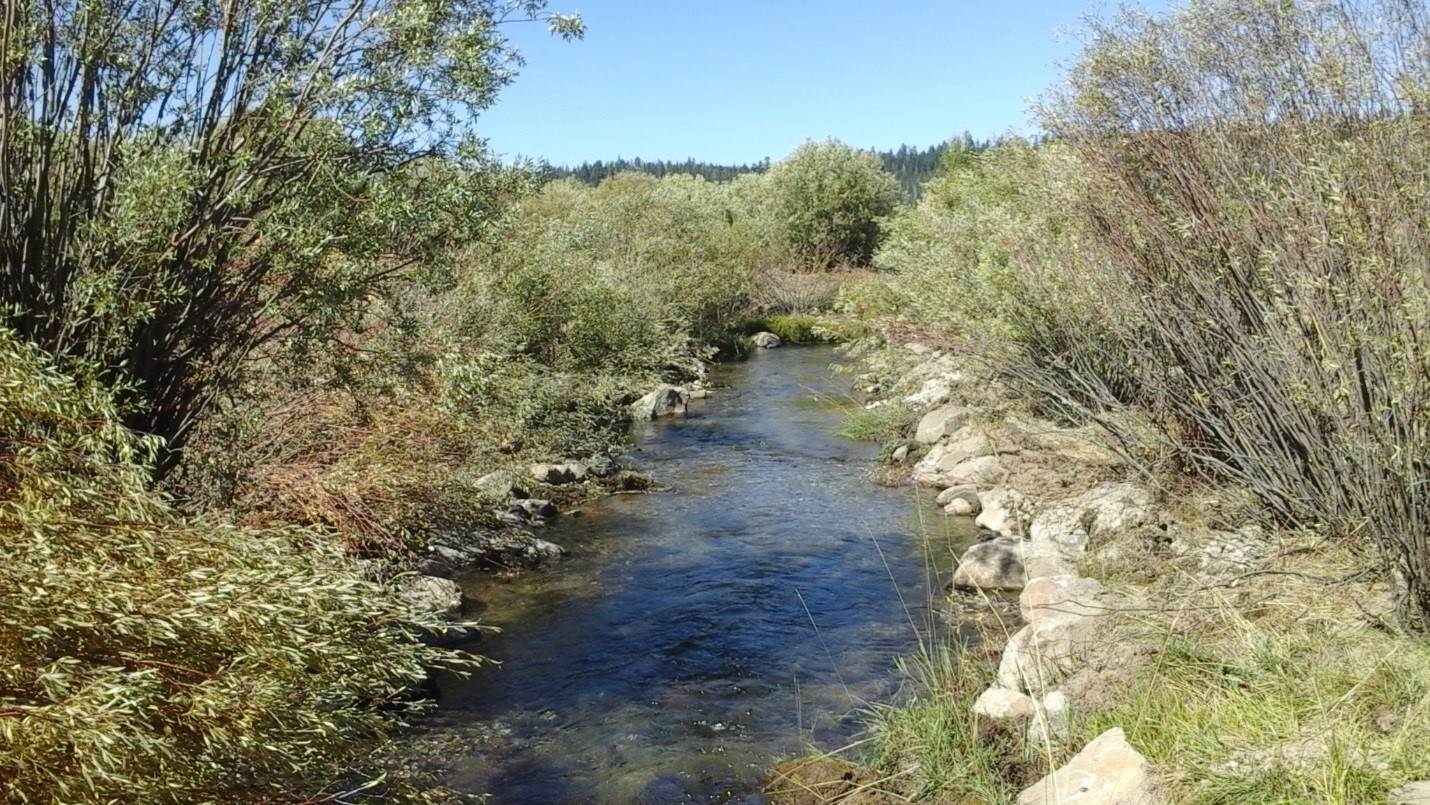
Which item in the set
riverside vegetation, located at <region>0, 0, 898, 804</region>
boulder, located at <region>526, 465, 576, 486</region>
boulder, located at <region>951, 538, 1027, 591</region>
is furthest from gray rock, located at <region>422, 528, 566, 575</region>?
boulder, located at <region>951, 538, 1027, 591</region>

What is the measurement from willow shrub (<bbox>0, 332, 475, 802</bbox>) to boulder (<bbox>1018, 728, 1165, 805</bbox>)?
3572 mm

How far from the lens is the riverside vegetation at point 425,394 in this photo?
4684 millimetres

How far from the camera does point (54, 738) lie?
3.82m

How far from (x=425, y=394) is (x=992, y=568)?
610 cm

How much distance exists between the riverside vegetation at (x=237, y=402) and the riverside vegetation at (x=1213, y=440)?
144 inches

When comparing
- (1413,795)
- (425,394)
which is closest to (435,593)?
(425,394)

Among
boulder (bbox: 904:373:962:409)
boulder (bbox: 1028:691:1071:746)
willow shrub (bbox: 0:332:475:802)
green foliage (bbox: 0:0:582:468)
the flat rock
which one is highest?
green foliage (bbox: 0:0:582:468)

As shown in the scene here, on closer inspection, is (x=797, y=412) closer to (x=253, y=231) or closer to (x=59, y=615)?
(x=253, y=231)

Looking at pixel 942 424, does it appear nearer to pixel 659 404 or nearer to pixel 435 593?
pixel 659 404

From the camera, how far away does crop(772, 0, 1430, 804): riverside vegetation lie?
6.32 meters

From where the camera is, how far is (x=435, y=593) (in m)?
10.8

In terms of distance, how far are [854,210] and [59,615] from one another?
1909 inches

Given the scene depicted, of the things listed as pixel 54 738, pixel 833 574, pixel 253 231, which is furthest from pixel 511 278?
pixel 54 738

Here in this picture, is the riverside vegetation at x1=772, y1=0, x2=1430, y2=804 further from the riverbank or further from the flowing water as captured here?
the flowing water
